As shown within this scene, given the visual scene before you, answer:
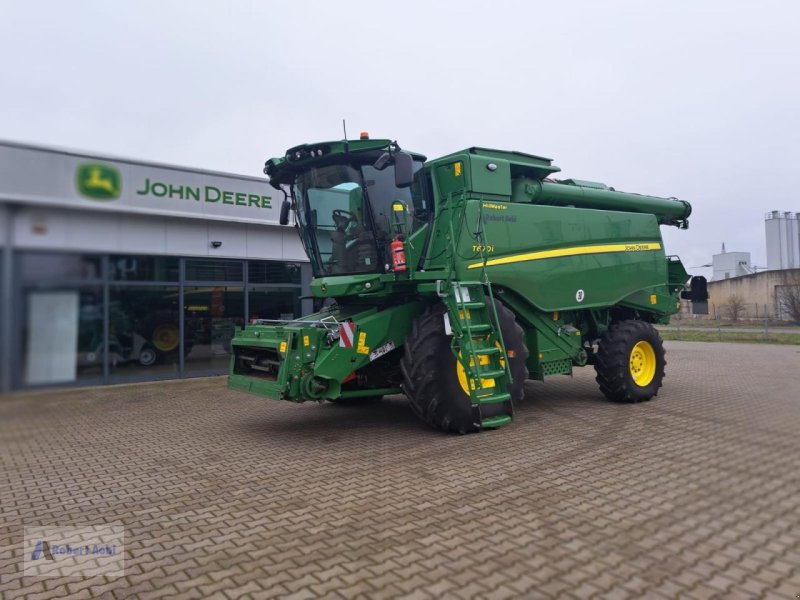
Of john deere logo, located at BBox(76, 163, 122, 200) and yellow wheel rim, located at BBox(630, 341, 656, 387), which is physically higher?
john deere logo, located at BBox(76, 163, 122, 200)

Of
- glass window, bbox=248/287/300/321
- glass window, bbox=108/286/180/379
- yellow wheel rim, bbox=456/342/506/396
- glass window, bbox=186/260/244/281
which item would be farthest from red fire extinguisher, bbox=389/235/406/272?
glass window, bbox=248/287/300/321

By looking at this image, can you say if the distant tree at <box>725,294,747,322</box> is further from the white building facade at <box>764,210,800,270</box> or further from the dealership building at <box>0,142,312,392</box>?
the dealership building at <box>0,142,312,392</box>

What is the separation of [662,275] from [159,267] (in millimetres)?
8623

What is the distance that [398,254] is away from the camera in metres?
6.31

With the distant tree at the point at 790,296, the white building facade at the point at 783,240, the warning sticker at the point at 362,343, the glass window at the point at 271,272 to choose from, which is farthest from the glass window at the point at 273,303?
the white building facade at the point at 783,240

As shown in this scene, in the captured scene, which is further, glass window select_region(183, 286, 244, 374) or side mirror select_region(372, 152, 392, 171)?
glass window select_region(183, 286, 244, 374)

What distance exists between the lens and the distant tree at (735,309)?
32781 mm

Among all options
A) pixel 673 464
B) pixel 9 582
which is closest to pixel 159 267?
pixel 9 582

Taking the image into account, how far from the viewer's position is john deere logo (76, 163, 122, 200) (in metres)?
1.48

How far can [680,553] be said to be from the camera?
3195 millimetres

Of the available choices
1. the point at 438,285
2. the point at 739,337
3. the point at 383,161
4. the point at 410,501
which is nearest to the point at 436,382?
the point at 438,285

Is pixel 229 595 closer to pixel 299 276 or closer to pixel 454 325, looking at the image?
pixel 454 325

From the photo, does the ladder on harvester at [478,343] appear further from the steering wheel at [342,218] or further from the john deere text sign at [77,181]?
the john deere text sign at [77,181]

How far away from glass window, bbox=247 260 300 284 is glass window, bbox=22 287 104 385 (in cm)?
1087
